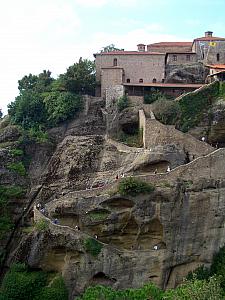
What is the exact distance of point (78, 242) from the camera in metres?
32.5

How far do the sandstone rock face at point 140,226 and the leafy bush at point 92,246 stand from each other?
141mm

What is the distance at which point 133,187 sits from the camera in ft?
110

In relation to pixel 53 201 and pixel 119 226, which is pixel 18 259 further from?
pixel 119 226

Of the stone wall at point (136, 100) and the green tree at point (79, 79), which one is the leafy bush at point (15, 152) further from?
the stone wall at point (136, 100)

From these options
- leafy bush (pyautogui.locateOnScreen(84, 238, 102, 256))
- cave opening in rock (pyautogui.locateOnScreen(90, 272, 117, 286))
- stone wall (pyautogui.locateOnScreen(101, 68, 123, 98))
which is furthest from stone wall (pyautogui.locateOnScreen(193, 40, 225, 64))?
cave opening in rock (pyautogui.locateOnScreen(90, 272, 117, 286))

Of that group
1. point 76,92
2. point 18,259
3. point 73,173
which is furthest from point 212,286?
point 76,92

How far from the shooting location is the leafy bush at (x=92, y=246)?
106ft

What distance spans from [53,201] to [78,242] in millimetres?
3927

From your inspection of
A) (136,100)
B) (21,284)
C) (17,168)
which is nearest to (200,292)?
(21,284)

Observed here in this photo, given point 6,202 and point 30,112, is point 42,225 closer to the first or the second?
point 6,202

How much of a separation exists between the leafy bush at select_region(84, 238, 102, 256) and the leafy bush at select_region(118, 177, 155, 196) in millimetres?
3652

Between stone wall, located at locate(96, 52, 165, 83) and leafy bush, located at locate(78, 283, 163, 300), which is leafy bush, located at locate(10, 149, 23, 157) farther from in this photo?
leafy bush, located at locate(78, 283, 163, 300)

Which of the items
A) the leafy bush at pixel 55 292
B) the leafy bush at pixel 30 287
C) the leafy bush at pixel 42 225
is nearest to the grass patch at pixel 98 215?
the leafy bush at pixel 42 225

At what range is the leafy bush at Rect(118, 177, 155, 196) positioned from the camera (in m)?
33.6
